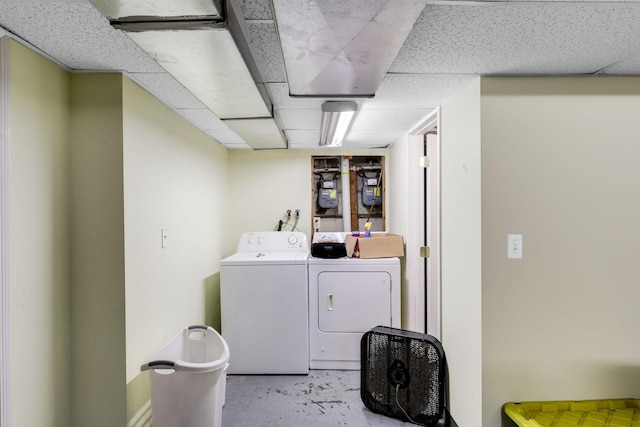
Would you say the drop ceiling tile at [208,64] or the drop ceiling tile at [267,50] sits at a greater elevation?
the drop ceiling tile at [267,50]

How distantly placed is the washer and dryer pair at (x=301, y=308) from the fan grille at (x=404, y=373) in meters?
0.49

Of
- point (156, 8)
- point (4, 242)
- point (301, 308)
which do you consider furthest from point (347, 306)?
point (156, 8)

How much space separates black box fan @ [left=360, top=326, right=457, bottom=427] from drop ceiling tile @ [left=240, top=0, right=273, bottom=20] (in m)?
1.96

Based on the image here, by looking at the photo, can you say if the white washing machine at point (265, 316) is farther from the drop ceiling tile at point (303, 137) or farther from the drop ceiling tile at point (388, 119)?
the drop ceiling tile at point (388, 119)

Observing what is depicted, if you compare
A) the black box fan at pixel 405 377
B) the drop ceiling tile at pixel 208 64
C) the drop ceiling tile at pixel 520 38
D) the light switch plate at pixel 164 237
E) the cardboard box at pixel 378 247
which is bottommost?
the black box fan at pixel 405 377

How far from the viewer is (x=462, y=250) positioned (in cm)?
178

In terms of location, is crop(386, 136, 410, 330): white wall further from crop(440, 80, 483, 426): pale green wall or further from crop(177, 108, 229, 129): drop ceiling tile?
crop(177, 108, 229, 129): drop ceiling tile

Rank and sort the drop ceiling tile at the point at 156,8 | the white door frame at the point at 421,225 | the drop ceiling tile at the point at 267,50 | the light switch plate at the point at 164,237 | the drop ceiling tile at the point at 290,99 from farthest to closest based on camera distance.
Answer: the white door frame at the point at 421,225
the light switch plate at the point at 164,237
the drop ceiling tile at the point at 290,99
the drop ceiling tile at the point at 267,50
the drop ceiling tile at the point at 156,8

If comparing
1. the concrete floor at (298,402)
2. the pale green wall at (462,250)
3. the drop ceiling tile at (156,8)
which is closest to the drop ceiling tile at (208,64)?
the drop ceiling tile at (156,8)

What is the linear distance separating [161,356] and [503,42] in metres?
2.32

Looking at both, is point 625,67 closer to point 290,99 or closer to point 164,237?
point 290,99

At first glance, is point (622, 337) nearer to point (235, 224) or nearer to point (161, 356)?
point (161, 356)

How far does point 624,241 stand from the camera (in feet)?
5.23

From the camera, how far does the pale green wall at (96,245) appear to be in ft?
5.15
